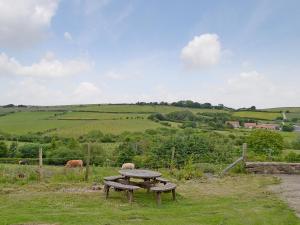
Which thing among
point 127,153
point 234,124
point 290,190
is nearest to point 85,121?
point 234,124

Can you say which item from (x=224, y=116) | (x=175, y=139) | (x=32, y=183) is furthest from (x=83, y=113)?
(x=32, y=183)

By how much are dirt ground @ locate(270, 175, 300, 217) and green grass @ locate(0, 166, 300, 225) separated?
0.34m

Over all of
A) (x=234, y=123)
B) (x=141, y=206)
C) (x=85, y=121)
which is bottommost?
(x=141, y=206)

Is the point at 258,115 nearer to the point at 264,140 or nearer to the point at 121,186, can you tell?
the point at 264,140

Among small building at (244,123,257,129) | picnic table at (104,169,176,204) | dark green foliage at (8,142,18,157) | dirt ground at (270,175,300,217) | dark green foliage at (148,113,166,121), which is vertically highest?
dark green foliage at (148,113,166,121)

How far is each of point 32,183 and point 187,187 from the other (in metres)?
5.71

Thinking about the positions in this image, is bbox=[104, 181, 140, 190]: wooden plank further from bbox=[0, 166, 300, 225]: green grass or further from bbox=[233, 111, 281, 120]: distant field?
bbox=[233, 111, 281, 120]: distant field

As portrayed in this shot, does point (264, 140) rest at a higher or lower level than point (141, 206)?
higher

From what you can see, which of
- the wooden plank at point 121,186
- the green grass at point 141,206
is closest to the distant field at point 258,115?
the green grass at point 141,206

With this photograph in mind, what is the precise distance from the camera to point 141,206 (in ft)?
36.5

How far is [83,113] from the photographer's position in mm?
76750

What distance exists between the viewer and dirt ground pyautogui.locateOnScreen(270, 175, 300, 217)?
38.6 ft

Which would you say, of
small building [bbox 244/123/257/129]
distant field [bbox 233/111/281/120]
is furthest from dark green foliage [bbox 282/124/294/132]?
distant field [bbox 233/111/281/120]

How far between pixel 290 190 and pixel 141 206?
6098 mm
